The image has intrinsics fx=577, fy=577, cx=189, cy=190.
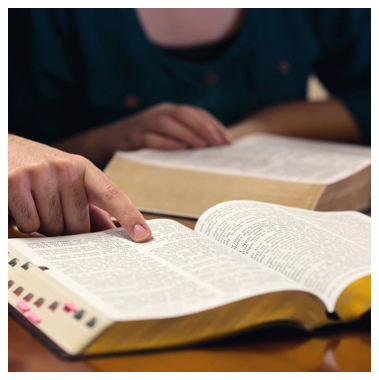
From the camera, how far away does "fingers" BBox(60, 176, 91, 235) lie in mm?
596

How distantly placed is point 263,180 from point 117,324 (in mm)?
432

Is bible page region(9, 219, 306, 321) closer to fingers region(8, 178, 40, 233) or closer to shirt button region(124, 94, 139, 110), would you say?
fingers region(8, 178, 40, 233)

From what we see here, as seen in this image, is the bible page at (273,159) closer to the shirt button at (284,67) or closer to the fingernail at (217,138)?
the fingernail at (217,138)

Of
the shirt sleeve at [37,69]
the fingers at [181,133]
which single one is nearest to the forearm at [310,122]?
the fingers at [181,133]

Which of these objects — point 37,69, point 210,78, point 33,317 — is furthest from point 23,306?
point 210,78

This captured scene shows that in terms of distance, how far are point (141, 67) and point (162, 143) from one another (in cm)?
30

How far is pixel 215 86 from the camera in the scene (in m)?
1.25

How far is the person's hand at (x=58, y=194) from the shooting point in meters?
0.58

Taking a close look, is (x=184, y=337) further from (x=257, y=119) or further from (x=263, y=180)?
(x=257, y=119)

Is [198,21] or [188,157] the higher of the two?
[198,21]

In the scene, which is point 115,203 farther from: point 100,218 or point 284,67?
point 284,67

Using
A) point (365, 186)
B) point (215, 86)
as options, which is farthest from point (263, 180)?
point (215, 86)

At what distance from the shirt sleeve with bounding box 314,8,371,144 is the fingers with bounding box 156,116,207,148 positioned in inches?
17.3

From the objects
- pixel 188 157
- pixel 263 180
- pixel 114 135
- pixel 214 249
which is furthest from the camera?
pixel 114 135
